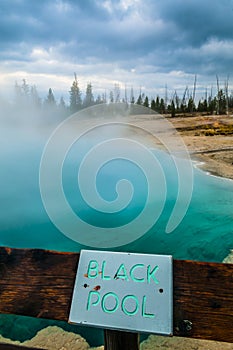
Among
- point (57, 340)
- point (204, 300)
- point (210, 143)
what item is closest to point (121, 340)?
point (204, 300)

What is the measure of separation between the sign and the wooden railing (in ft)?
0.08

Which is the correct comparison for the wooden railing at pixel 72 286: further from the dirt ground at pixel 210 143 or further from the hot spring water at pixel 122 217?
the dirt ground at pixel 210 143

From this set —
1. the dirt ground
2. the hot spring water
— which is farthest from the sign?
the dirt ground

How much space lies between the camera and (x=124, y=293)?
26.1 inches

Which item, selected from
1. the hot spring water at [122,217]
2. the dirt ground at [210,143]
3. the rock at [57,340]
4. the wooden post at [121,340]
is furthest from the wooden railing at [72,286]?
the dirt ground at [210,143]

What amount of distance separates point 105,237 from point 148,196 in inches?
84.2

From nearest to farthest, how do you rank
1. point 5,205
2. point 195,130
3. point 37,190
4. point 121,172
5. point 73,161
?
point 5,205
point 37,190
point 121,172
point 73,161
point 195,130

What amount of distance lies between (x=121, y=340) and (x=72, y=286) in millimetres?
174

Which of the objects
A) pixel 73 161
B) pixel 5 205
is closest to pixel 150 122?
pixel 73 161

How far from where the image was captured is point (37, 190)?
22.1ft

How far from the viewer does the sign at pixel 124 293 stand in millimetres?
636

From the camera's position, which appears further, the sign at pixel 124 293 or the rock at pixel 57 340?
the rock at pixel 57 340

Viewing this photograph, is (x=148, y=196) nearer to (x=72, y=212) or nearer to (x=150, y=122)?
(x=72, y=212)

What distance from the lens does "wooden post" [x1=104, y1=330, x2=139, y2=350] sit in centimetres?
67
